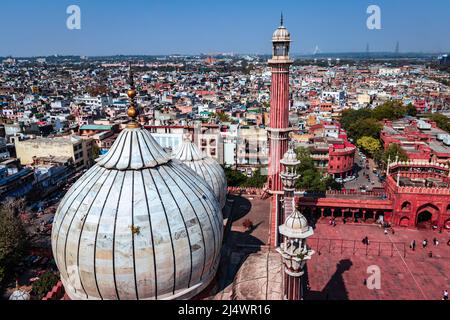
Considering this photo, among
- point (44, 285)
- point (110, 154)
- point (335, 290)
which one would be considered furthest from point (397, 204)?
point (44, 285)

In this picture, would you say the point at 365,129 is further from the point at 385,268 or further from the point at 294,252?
the point at 294,252

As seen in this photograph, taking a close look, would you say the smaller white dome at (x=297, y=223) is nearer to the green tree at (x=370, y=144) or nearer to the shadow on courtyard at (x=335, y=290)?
the shadow on courtyard at (x=335, y=290)

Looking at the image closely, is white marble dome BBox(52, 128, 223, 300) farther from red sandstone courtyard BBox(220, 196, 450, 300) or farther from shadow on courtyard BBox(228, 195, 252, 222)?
shadow on courtyard BBox(228, 195, 252, 222)

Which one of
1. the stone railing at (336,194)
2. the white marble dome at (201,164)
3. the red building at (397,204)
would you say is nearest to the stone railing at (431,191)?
the red building at (397,204)

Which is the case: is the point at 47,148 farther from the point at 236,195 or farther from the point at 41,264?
the point at 236,195

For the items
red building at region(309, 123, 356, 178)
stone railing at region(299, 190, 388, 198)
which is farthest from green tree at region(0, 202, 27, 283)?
red building at region(309, 123, 356, 178)

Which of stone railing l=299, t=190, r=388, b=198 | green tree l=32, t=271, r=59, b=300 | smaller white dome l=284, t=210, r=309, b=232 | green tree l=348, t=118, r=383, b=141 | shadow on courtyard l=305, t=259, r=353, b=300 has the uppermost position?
smaller white dome l=284, t=210, r=309, b=232
